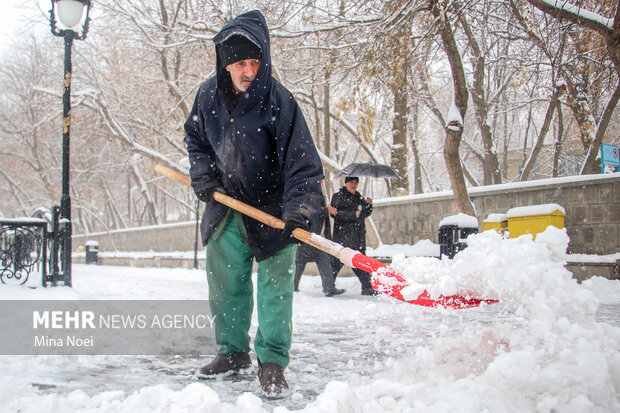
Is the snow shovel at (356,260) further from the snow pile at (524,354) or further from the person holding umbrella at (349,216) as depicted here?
the person holding umbrella at (349,216)

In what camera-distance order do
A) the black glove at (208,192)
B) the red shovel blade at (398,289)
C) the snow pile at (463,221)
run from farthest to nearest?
the snow pile at (463,221) → the black glove at (208,192) → the red shovel blade at (398,289)

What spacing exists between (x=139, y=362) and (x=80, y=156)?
27893 mm

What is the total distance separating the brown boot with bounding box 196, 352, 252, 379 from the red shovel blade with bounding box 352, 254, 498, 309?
93 cm

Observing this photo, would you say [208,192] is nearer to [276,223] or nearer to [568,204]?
[276,223]

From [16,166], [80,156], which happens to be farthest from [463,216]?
[16,166]

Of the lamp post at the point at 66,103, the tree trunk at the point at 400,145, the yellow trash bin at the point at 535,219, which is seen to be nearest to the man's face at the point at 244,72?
the lamp post at the point at 66,103

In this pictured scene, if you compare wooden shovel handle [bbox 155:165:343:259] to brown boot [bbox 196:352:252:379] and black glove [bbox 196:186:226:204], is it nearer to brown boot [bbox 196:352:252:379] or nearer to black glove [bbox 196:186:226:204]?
black glove [bbox 196:186:226:204]

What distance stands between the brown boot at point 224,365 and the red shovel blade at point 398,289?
93 cm

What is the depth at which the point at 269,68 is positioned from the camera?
280 centimetres

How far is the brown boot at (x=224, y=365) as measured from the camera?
280cm

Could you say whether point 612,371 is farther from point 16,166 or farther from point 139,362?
point 16,166

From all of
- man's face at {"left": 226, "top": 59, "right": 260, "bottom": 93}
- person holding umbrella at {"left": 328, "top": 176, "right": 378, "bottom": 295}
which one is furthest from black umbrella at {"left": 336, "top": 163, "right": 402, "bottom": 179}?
man's face at {"left": 226, "top": 59, "right": 260, "bottom": 93}

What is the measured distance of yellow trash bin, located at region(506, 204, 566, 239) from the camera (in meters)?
6.90

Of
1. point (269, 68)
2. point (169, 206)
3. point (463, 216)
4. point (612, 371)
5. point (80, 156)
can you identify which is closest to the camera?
point (612, 371)
